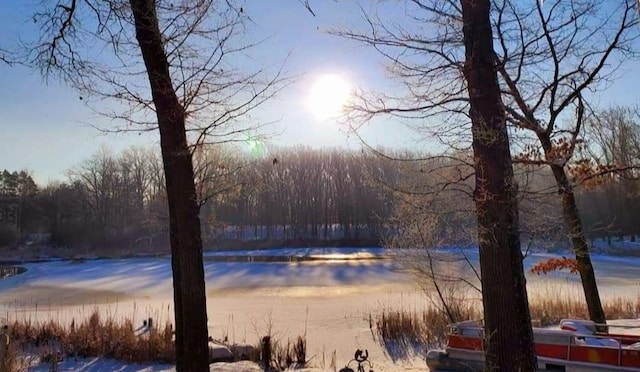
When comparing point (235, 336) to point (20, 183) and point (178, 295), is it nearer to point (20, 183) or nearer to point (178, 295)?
point (178, 295)

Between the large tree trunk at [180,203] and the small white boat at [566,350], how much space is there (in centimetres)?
312

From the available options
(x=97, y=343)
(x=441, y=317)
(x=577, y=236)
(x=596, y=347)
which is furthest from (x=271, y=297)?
(x=596, y=347)

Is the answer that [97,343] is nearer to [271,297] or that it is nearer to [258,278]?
[271,297]

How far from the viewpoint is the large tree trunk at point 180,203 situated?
4.22 metres

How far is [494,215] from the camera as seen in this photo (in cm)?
373

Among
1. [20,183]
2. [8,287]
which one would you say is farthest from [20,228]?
[8,287]

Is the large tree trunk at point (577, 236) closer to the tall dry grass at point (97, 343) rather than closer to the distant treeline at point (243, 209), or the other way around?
the tall dry grass at point (97, 343)

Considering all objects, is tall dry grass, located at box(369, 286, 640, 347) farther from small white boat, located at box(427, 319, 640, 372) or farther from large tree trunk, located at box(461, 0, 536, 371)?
large tree trunk, located at box(461, 0, 536, 371)

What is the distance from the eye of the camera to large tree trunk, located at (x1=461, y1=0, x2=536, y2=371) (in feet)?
12.1

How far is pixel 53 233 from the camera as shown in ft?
160

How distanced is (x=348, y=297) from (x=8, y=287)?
14814 mm

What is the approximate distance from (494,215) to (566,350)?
322 cm

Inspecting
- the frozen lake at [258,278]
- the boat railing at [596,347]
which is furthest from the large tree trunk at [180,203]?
the frozen lake at [258,278]

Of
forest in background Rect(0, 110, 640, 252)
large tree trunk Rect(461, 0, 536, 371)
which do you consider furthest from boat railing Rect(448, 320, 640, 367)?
forest in background Rect(0, 110, 640, 252)
